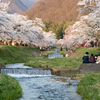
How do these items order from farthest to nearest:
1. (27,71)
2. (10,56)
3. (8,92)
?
(10,56) < (27,71) < (8,92)

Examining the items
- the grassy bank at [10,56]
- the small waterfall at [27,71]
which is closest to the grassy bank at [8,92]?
the small waterfall at [27,71]

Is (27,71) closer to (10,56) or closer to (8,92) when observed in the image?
(8,92)

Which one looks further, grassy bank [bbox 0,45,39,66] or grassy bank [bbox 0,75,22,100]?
grassy bank [bbox 0,45,39,66]

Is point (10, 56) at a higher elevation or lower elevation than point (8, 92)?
higher

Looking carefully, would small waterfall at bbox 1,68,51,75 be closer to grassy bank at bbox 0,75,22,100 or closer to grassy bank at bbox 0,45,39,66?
grassy bank at bbox 0,45,39,66

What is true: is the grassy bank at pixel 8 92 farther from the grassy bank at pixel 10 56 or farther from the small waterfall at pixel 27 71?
the grassy bank at pixel 10 56

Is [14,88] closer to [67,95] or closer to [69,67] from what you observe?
[67,95]

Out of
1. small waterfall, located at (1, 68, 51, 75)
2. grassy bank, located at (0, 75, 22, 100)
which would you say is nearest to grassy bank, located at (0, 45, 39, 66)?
small waterfall, located at (1, 68, 51, 75)

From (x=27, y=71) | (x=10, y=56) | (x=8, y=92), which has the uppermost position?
(x=10, y=56)

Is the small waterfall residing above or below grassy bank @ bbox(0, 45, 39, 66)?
below


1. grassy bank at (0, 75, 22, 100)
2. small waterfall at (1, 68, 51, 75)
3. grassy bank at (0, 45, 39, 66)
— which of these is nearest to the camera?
grassy bank at (0, 75, 22, 100)

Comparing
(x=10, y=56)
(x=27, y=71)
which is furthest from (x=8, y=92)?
(x=10, y=56)

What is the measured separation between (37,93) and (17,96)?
61.8 inches

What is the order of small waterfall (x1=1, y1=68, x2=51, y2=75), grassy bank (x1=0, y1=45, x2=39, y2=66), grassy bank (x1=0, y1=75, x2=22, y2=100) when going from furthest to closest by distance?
grassy bank (x1=0, y1=45, x2=39, y2=66) → small waterfall (x1=1, y1=68, x2=51, y2=75) → grassy bank (x1=0, y1=75, x2=22, y2=100)
